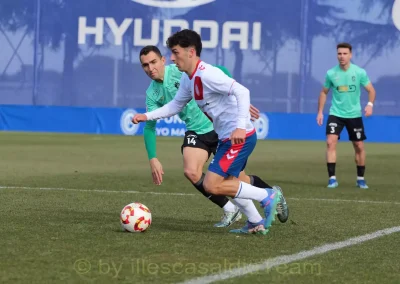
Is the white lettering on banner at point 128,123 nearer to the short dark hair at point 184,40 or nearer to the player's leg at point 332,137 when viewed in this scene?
the player's leg at point 332,137

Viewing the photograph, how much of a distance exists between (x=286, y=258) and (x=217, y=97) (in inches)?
76.2

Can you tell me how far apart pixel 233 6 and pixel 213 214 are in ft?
80.2

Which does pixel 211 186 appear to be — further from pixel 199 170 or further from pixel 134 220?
pixel 199 170

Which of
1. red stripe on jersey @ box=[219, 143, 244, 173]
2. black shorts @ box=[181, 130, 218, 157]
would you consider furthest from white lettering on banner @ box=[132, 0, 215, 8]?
red stripe on jersey @ box=[219, 143, 244, 173]

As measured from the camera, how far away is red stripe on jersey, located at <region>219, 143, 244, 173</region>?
28.8 ft

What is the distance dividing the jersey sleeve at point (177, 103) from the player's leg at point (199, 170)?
0.73 meters

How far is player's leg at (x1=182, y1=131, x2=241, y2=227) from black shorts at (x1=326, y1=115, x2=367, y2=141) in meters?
5.63

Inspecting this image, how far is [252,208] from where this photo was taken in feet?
29.3

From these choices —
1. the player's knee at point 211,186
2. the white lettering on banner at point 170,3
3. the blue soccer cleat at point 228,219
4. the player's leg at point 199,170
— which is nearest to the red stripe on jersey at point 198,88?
the player's knee at point 211,186

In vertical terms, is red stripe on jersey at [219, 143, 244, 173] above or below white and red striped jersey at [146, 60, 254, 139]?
below

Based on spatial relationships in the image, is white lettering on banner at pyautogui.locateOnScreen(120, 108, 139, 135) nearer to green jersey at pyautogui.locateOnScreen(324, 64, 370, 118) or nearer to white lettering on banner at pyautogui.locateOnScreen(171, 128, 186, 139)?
white lettering on banner at pyautogui.locateOnScreen(171, 128, 186, 139)

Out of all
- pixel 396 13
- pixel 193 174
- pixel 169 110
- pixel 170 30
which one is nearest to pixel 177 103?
pixel 169 110

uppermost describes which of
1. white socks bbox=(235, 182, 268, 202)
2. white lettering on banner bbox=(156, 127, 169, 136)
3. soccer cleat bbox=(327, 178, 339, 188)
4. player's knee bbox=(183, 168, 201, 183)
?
player's knee bbox=(183, 168, 201, 183)

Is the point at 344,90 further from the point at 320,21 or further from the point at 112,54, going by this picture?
the point at 112,54
